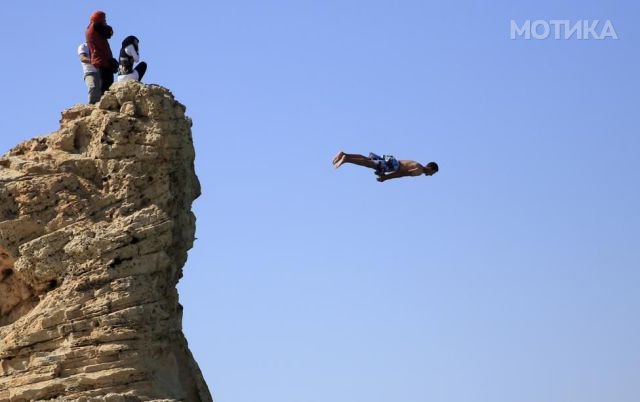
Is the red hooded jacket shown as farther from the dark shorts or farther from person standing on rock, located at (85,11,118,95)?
the dark shorts

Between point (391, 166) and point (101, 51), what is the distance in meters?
6.41

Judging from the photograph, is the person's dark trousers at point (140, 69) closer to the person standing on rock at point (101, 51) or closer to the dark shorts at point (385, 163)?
the person standing on rock at point (101, 51)

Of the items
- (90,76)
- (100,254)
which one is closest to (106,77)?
(90,76)

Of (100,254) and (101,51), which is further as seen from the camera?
(101,51)

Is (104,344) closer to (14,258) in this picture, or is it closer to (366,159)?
(14,258)

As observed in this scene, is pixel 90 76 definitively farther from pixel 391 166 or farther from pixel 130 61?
pixel 391 166

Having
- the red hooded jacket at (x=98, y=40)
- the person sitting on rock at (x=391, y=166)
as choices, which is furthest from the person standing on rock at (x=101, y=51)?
the person sitting on rock at (x=391, y=166)

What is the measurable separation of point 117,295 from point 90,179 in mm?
2486

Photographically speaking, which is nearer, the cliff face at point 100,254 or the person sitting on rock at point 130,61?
the cliff face at point 100,254

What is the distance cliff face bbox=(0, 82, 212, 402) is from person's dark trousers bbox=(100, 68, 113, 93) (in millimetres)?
1179

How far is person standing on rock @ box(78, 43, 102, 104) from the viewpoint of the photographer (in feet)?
128

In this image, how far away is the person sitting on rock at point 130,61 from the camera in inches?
1517

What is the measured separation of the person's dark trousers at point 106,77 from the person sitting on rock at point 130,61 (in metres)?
0.55

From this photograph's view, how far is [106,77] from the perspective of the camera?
3922 centimetres
